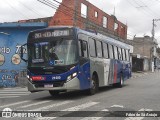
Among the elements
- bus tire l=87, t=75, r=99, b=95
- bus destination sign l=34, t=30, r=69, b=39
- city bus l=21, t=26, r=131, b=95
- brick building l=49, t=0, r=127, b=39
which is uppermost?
brick building l=49, t=0, r=127, b=39

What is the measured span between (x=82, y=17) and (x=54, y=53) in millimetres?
22261

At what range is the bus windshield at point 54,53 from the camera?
14695 mm

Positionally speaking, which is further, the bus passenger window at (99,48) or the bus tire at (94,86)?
the bus passenger window at (99,48)

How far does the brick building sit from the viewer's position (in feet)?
115

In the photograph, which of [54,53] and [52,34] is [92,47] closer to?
[52,34]

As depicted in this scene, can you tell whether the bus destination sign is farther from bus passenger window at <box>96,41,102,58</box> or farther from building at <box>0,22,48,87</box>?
building at <box>0,22,48,87</box>

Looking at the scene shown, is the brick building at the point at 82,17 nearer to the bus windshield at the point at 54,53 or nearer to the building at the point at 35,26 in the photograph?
the building at the point at 35,26

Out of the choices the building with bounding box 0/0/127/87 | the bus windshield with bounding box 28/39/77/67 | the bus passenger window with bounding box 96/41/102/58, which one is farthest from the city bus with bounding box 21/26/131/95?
the building with bounding box 0/0/127/87

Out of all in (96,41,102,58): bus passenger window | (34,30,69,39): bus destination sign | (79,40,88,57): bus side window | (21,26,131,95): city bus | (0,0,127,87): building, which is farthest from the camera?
(0,0,127,87): building

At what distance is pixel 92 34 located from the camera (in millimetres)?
17500

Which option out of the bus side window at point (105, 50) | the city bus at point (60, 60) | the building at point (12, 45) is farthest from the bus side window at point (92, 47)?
the building at point (12, 45)

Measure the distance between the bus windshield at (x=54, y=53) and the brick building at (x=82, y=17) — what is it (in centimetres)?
1695

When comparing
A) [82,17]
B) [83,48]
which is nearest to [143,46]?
[82,17]

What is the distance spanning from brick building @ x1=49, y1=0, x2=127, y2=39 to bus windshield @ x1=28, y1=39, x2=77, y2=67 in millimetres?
16949
